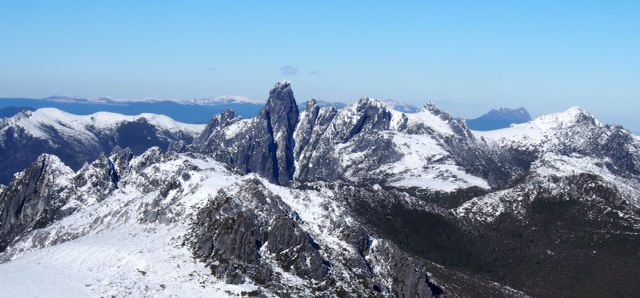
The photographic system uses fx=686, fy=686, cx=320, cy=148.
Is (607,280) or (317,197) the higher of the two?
(317,197)

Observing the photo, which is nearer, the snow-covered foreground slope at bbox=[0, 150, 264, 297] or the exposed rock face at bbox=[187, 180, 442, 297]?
the snow-covered foreground slope at bbox=[0, 150, 264, 297]

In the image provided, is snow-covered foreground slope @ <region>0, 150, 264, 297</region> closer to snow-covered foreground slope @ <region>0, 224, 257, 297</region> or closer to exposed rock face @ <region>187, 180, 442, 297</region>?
snow-covered foreground slope @ <region>0, 224, 257, 297</region>

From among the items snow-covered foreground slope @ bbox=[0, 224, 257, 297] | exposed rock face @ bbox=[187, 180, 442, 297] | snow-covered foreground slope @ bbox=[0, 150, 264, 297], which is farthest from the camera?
exposed rock face @ bbox=[187, 180, 442, 297]

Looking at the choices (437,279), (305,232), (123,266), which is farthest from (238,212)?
(437,279)

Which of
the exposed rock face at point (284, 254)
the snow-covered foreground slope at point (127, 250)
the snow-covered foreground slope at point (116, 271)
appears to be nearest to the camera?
the snow-covered foreground slope at point (116, 271)

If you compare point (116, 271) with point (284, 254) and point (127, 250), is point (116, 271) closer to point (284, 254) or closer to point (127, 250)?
point (127, 250)

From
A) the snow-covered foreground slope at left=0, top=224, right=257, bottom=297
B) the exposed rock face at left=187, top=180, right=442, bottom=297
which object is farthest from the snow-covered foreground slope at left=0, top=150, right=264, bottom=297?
the exposed rock face at left=187, top=180, right=442, bottom=297

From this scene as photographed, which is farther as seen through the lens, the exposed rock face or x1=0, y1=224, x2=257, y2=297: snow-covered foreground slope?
the exposed rock face

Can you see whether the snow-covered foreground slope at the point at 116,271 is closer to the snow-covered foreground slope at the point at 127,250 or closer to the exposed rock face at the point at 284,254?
the snow-covered foreground slope at the point at 127,250

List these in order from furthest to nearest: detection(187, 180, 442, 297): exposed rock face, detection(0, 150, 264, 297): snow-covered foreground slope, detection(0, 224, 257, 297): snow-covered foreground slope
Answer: detection(187, 180, 442, 297): exposed rock face < detection(0, 150, 264, 297): snow-covered foreground slope < detection(0, 224, 257, 297): snow-covered foreground slope

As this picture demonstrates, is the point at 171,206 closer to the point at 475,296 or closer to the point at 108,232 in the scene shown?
the point at 108,232

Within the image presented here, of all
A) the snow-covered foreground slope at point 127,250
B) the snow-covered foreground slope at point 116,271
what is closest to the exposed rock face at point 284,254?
the snow-covered foreground slope at point 116,271
